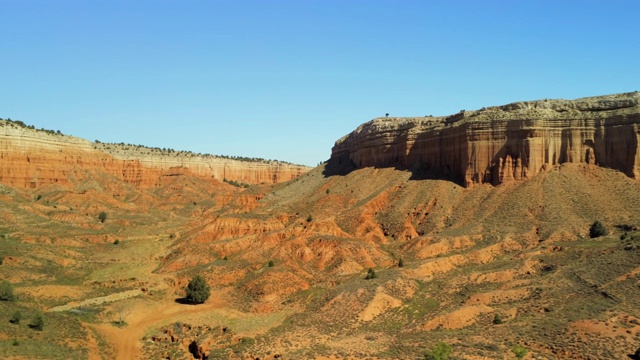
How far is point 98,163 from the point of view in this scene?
124 m

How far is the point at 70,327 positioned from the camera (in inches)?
1549

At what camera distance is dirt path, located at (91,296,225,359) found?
38094 millimetres

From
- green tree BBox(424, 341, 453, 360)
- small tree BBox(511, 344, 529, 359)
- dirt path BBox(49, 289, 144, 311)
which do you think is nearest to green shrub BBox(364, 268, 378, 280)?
A: green tree BBox(424, 341, 453, 360)

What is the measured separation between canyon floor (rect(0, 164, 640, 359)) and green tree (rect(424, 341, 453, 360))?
1.09m

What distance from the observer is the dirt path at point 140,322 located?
125 ft

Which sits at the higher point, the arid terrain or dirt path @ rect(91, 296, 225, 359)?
the arid terrain

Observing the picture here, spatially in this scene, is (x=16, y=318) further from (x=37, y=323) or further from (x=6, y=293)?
(x=6, y=293)

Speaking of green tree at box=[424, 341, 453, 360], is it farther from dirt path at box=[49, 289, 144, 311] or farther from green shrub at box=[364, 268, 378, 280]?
dirt path at box=[49, 289, 144, 311]

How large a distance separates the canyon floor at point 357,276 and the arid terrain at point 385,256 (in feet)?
0.67

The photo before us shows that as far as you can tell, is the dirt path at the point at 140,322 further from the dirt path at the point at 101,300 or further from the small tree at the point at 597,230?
the small tree at the point at 597,230

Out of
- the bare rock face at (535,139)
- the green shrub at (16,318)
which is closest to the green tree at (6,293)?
the green shrub at (16,318)

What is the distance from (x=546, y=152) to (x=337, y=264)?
99.5 ft

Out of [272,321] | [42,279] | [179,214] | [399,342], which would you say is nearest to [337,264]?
[272,321]

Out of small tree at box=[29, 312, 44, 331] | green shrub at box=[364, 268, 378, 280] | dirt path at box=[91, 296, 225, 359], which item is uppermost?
green shrub at box=[364, 268, 378, 280]
